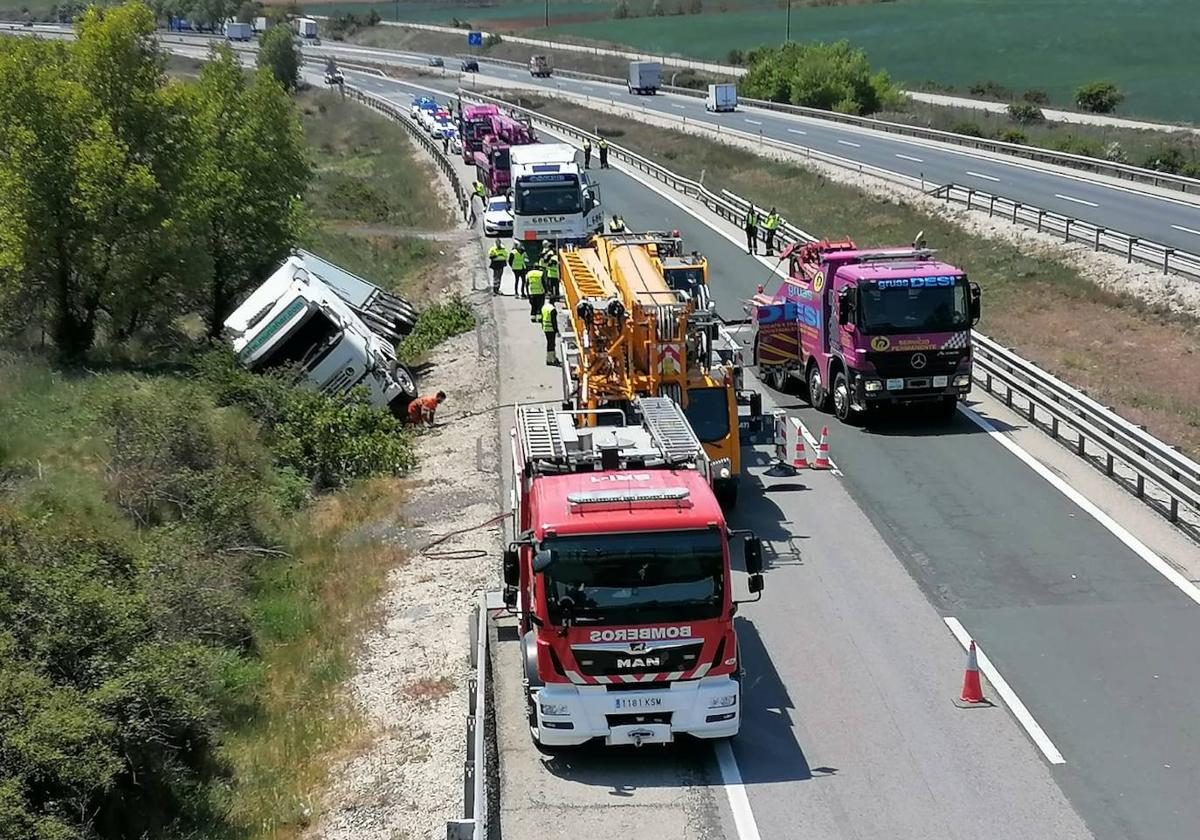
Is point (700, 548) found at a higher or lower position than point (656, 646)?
higher

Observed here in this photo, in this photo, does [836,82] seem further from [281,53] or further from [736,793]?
[736,793]

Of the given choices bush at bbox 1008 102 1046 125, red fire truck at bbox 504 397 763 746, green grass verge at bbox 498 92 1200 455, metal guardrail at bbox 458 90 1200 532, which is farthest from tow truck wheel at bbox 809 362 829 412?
bush at bbox 1008 102 1046 125

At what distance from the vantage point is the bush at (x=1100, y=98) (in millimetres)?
91938

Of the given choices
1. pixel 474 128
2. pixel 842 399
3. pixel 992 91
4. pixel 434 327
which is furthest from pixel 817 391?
pixel 992 91

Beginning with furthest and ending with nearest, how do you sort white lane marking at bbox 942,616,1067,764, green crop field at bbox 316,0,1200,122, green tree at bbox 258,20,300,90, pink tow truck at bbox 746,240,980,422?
1. green crop field at bbox 316,0,1200,122
2. green tree at bbox 258,20,300,90
3. pink tow truck at bbox 746,240,980,422
4. white lane marking at bbox 942,616,1067,764

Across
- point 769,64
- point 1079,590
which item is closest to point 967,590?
point 1079,590

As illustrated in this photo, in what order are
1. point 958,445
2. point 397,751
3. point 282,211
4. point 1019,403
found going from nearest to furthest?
point 397,751 → point 958,445 → point 1019,403 → point 282,211

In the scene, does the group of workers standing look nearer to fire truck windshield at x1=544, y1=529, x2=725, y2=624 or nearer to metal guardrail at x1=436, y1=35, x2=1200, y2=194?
metal guardrail at x1=436, y1=35, x2=1200, y2=194

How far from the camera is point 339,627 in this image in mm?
17734

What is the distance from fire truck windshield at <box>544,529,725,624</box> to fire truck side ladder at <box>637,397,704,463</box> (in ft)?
5.85

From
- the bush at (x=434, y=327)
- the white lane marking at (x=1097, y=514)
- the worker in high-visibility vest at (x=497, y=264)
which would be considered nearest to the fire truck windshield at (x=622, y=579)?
the white lane marking at (x=1097, y=514)

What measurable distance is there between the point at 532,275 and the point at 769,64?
7106 centimetres

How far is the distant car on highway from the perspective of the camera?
161 ft

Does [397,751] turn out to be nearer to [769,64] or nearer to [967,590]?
[967,590]
